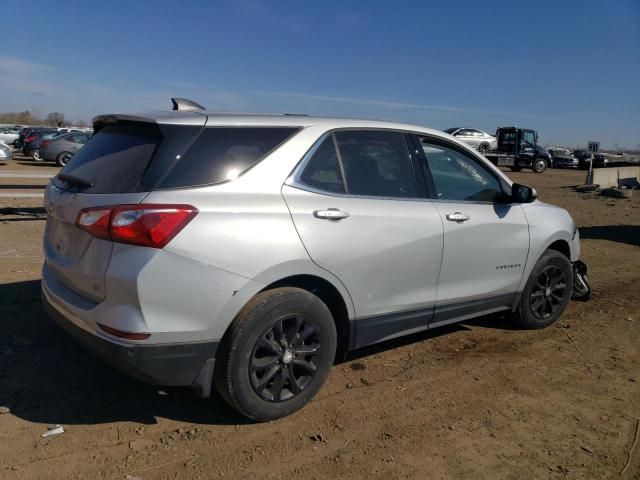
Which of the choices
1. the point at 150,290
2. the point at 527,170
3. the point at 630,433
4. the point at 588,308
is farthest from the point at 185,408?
the point at 527,170

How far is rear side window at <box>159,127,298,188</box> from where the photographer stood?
2906mm

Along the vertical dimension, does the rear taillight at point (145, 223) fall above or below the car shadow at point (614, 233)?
above

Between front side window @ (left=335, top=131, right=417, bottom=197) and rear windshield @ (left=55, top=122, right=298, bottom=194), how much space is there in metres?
0.48

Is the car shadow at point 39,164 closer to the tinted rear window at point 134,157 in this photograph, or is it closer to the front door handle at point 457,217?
the tinted rear window at point 134,157

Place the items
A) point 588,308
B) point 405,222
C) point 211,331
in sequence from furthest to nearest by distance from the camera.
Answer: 1. point 588,308
2. point 405,222
3. point 211,331

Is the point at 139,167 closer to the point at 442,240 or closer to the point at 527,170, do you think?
the point at 442,240

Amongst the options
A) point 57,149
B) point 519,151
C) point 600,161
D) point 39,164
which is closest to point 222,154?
point 57,149

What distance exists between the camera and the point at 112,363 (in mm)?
2832

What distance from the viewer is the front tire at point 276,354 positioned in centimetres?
298

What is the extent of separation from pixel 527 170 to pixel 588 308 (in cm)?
3189

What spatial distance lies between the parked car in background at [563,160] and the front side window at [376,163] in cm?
4057

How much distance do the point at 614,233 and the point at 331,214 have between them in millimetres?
9407

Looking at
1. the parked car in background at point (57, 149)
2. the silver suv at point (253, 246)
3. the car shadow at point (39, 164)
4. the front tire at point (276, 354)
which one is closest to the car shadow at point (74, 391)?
the front tire at point (276, 354)

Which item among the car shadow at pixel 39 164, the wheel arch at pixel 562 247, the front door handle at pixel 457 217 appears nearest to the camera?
the front door handle at pixel 457 217
